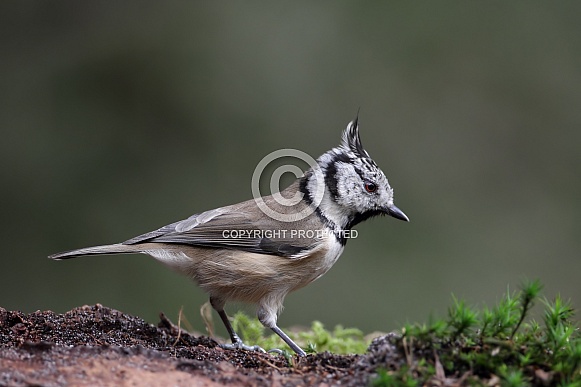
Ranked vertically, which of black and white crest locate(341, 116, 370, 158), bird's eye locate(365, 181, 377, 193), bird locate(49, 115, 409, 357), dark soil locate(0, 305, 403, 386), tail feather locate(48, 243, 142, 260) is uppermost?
black and white crest locate(341, 116, 370, 158)

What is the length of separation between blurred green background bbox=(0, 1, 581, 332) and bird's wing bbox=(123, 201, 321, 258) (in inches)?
131

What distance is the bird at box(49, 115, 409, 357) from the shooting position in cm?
499

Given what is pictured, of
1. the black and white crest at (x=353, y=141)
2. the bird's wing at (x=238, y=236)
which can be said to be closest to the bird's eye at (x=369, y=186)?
the black and white crest at (x=353, y=141)

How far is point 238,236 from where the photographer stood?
5.17 metres

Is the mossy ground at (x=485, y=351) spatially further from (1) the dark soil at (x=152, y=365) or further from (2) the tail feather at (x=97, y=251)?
(2) the tail feather at (x=97, y=251)

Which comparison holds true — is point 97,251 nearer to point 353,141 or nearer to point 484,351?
point 353,141

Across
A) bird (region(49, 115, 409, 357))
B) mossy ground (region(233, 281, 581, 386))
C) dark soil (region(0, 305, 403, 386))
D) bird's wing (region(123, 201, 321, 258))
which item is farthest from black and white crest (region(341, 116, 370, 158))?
mossy ground (region(233, 281, 581, 386))

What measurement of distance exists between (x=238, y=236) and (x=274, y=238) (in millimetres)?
289

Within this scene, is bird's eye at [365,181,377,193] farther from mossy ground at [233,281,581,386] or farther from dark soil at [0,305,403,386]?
mossy ground at [233,281,581,386]

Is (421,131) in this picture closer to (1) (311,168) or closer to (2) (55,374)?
(1) (311,168)

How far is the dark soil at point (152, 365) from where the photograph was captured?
277 cm

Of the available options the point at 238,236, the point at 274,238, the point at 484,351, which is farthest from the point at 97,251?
the point at 484,351

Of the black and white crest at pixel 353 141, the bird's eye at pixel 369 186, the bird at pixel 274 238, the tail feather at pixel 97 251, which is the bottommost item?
the tail feather at pixel 97 251

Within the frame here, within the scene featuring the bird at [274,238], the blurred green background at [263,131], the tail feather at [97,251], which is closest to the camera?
the tail feather at [97,251]
